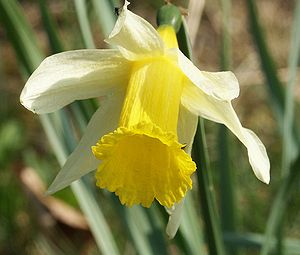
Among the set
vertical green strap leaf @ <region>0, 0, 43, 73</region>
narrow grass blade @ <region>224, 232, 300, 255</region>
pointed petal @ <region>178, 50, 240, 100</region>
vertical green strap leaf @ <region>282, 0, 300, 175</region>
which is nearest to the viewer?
pointed petal @ <region>178, 50, 240, 100</region>

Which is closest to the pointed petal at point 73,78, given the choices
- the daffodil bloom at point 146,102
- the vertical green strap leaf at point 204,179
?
the daffodil bloom at point 146,102

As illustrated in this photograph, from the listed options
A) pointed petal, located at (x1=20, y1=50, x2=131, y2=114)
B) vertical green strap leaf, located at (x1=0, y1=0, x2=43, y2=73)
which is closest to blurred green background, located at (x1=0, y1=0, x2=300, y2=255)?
vertical green strap leaf, located at (x1=0, y1=0, x2=43, y2=73)

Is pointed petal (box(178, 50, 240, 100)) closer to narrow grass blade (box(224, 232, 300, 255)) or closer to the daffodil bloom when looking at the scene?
the daffodil bloom

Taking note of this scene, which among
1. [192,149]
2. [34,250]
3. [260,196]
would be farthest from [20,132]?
[192,149]

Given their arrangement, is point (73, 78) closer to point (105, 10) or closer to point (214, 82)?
point (214, 82)

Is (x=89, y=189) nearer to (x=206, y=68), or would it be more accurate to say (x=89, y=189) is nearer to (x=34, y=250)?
(x=34, y=250)

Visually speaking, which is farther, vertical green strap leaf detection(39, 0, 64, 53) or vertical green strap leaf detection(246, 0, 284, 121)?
vertical green strap leaf detection(246, 0, 284, 121)

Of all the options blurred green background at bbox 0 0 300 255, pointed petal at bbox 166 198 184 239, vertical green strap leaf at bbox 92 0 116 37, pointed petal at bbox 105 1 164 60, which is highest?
pointed petal at bbox 105 1 164 60
